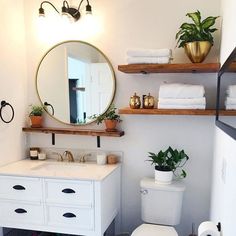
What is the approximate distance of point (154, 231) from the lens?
6.65 feet

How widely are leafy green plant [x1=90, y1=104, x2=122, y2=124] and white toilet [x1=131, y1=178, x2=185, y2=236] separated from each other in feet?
2.01

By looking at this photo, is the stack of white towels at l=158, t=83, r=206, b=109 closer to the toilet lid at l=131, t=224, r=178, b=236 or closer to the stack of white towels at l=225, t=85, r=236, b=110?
the stack of white towels at l=225, t=85, r=236, b=110

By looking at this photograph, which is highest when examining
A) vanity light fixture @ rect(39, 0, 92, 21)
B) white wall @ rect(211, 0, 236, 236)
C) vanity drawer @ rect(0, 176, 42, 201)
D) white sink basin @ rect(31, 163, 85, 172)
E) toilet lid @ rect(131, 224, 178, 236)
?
vanity light fixture @ rect(39, 0, 92, 21)

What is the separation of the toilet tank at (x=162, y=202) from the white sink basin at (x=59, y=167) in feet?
1.97

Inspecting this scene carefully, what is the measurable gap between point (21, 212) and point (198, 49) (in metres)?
1.86

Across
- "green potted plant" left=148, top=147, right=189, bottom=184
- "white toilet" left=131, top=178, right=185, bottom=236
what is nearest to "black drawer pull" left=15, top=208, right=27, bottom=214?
"white toilet" left=131, top=178, right=185, bottom=236

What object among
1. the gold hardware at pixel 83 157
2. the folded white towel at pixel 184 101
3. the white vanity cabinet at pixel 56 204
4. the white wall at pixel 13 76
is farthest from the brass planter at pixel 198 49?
the white wall at pixel 13 76

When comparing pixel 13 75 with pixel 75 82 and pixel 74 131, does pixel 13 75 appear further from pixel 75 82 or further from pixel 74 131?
pixel 74 131

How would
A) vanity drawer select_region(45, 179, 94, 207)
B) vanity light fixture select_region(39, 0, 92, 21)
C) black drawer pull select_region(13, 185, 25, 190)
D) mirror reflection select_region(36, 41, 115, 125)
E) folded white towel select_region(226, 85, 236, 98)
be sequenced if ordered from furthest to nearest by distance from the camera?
1. mirror reflection select_region(36, 41, 115, 125)
2. vanity light fixture select_region(39, 0, 92, 21)
3. black drawer pull select_region(13, 185, 25, 190)
4. vanity drawer select_region(45, 179, 94, 207)
5. folded white towel select_region(226, 85, 236, 98)

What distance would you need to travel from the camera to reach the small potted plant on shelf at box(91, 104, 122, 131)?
7.79ft

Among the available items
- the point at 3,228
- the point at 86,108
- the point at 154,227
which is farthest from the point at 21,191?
the point at 154,227

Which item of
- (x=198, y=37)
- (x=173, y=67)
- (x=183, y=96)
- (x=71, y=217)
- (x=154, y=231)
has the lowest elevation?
(x=154, y=231)

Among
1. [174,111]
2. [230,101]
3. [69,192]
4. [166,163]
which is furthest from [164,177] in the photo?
Result: [230,101]

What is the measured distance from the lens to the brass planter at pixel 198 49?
6.57 ft
